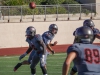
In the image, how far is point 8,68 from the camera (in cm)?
1488

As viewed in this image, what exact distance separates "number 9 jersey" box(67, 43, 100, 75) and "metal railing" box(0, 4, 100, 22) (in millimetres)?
18419

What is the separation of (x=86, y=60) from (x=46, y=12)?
2048cm

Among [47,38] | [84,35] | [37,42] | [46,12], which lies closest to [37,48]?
[37,42]

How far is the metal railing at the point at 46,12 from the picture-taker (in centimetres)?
2450

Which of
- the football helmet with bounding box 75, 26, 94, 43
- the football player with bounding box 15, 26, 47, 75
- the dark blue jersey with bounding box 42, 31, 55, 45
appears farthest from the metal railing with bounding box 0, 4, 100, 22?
the football helmet with bounding box 75, 26, 94, 43

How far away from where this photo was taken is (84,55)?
5723 millimetres

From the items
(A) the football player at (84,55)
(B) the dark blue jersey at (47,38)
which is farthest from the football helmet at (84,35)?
(B) the dark blue jersey at (47,38)

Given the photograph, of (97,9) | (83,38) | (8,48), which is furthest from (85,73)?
(97,9)

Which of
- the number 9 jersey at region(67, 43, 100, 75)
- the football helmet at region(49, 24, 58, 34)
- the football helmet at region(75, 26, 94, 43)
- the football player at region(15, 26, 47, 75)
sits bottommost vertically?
the football player at region(15, 26, 47, 75)

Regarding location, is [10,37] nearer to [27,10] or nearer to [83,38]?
[27,10]

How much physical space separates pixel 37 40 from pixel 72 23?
13695 millimetres

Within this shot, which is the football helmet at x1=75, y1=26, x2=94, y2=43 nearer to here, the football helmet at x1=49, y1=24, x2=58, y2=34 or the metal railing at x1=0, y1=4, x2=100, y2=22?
the football helmet at x1=49, y1=24, x2=58, y2=34

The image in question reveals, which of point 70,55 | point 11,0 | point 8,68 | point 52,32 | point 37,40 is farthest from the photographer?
point 11,0

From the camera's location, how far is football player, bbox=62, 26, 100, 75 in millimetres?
5633
